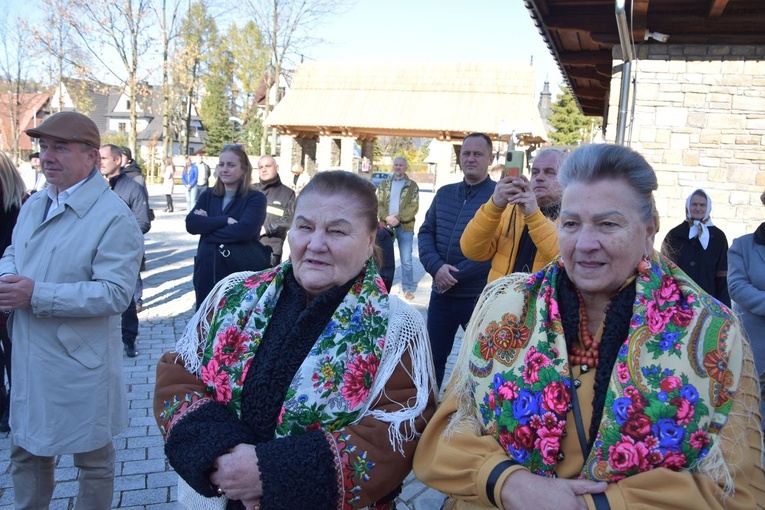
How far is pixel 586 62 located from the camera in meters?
9.68

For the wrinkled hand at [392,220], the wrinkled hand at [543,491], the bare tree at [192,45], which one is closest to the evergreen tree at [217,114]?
the bare tree at [192,45]

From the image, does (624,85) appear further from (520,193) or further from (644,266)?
(644,266)

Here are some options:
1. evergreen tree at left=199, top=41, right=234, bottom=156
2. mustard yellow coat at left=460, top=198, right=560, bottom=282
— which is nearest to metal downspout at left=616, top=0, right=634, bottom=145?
mustard yellow coat at left=460, top=198, right=560, bottom=282

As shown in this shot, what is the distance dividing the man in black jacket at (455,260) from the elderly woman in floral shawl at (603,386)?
7.68 feet

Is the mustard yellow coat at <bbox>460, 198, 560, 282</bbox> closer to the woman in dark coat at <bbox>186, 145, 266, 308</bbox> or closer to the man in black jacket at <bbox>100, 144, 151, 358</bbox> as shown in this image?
the woman in dark coat at <bbox>186, 145, 266, 308</bbox>

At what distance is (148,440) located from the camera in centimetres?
407

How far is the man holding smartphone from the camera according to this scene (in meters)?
3.30

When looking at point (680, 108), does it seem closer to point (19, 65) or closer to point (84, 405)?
point (84, 405)

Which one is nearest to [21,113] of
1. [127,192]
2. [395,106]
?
[395,106]

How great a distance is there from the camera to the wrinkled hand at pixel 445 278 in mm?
4141

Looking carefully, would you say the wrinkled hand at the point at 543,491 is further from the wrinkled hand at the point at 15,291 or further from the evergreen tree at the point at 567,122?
the evergreen tree at the point at 567,122

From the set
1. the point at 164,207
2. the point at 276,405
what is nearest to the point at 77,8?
the point at 164,207

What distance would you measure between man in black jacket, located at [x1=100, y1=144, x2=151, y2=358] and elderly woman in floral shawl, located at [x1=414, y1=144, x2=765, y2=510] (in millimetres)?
4759

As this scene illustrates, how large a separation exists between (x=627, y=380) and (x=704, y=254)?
4.16 meters
